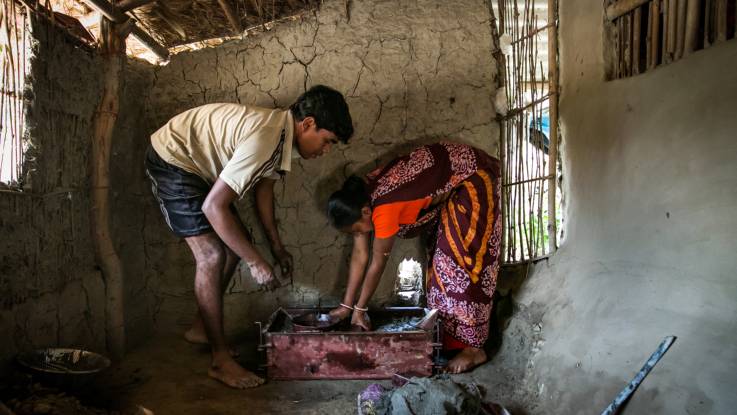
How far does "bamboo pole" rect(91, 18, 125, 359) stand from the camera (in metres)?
2.46

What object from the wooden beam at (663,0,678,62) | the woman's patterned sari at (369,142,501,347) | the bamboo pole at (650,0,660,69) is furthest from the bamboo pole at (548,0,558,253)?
the wooden beam at (663,0,678,62)

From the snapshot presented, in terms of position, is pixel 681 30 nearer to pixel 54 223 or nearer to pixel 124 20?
pixel 124 20

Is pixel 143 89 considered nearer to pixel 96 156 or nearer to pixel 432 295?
pixel 96 156

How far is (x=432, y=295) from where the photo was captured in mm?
2762

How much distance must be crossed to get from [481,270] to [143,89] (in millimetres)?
2268

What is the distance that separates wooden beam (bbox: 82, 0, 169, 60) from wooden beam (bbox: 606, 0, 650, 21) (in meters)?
2.32

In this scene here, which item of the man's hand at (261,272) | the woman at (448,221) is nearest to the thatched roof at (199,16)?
the woman at (448,221)

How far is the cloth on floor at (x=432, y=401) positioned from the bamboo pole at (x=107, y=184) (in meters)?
1.42

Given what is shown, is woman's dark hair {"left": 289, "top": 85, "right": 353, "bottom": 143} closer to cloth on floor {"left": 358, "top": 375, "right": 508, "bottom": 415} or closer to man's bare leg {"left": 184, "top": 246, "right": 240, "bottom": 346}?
man's bare leg {"left": 184, "top": 246, "right": 240, "bottom": 346}

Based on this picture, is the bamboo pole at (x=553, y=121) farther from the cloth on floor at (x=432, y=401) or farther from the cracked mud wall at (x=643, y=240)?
the cloth on floor at (x=432, y=401)

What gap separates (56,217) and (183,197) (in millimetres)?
547

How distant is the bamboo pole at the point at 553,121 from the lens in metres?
2.47

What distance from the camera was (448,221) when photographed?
267 centimetres

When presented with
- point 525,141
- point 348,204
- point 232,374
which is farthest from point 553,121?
point 232,374
